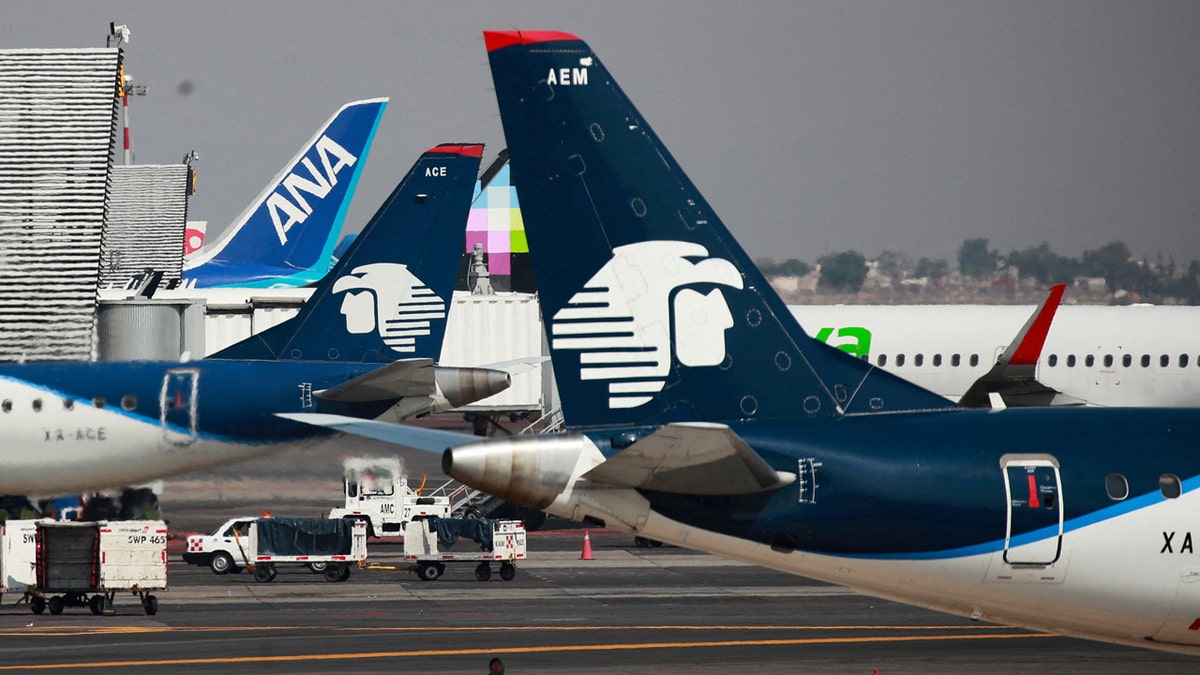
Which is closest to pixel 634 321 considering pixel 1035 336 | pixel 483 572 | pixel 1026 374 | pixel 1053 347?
pixel 1026 374

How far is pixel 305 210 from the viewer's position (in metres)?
70.3

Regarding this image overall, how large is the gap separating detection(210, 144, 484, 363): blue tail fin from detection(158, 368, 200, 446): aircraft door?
1898mm

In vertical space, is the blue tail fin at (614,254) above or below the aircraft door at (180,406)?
above

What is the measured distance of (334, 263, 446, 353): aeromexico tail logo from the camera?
3494 cm

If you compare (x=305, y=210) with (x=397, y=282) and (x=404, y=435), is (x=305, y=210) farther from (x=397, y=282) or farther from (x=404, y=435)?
(x=404, y=435)

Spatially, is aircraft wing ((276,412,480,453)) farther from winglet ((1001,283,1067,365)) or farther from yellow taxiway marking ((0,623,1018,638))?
winglet ((1001,283,1067,365))

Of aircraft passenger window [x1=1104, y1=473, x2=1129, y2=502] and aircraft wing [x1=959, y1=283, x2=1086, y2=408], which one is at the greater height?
aircraft wing [x1=959, y1=283, x2=1086, y2=408]

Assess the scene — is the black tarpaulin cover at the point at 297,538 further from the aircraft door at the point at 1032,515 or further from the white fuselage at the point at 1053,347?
the aircraft door at the point at 1032,515

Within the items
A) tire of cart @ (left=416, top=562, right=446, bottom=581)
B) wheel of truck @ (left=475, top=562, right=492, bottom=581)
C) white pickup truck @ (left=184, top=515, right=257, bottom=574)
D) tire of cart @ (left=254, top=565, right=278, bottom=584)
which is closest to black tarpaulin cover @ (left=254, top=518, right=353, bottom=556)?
tire of cart @ (left=254, top=565, right=278, bottom=584)

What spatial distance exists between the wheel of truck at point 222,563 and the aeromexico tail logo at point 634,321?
998 inches

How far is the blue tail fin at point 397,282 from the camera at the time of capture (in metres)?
34.8

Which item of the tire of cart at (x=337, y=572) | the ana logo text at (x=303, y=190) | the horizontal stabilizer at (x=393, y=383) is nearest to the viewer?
the horizontal stabilizer at (x=393, y=383)

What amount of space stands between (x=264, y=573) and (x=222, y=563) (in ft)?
7.13

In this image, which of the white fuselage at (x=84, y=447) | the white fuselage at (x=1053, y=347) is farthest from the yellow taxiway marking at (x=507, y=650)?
the white fuselage at (x=1053, y=347)
